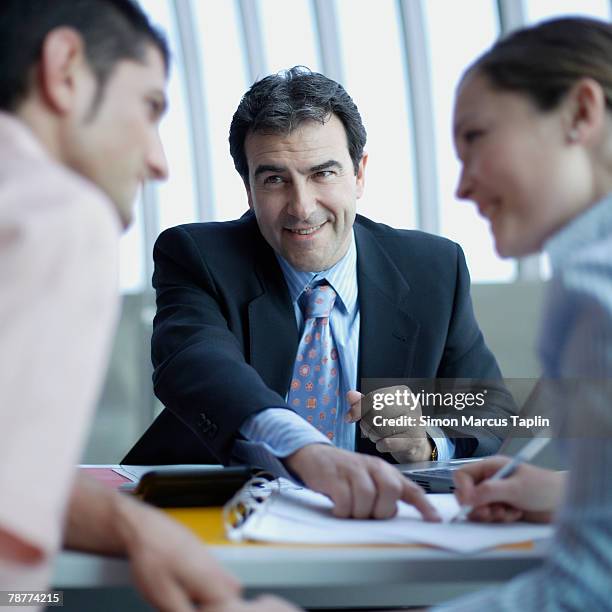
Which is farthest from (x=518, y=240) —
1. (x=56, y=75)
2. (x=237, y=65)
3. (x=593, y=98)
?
(x=237, y=65)

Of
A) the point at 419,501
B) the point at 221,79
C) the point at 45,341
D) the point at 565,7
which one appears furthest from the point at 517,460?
the point at 221,79

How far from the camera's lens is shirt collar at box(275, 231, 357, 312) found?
3.04 m

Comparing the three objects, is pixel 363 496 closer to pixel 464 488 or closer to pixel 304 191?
pixel 464 488

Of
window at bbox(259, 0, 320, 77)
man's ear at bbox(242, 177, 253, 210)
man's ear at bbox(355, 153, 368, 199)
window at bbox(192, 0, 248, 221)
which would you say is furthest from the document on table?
window at bbox(192, 0, 248, 221)

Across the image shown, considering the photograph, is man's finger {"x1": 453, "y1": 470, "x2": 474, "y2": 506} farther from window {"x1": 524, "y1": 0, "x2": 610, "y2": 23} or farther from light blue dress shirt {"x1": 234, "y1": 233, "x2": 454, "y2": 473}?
window {"x1": 524, "y1": 0, "x2": 610, "y2": 23}

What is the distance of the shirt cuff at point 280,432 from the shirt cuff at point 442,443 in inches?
25.2

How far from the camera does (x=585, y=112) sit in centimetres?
146

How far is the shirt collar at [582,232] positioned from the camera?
1.37 metres

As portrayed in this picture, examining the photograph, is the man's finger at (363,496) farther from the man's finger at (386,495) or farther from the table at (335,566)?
the table at (335,566)

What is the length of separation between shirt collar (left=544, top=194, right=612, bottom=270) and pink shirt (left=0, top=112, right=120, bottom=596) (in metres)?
0.65

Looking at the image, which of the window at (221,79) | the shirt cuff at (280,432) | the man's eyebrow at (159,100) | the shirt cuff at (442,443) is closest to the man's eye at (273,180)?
the shirt cuff at (442,443)

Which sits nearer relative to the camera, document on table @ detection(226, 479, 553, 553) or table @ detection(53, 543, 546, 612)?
table @ detection(53, 543, 546, 612)

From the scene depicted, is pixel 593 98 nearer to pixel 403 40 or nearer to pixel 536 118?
pixel 536 118

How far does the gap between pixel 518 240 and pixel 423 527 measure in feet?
1.70
